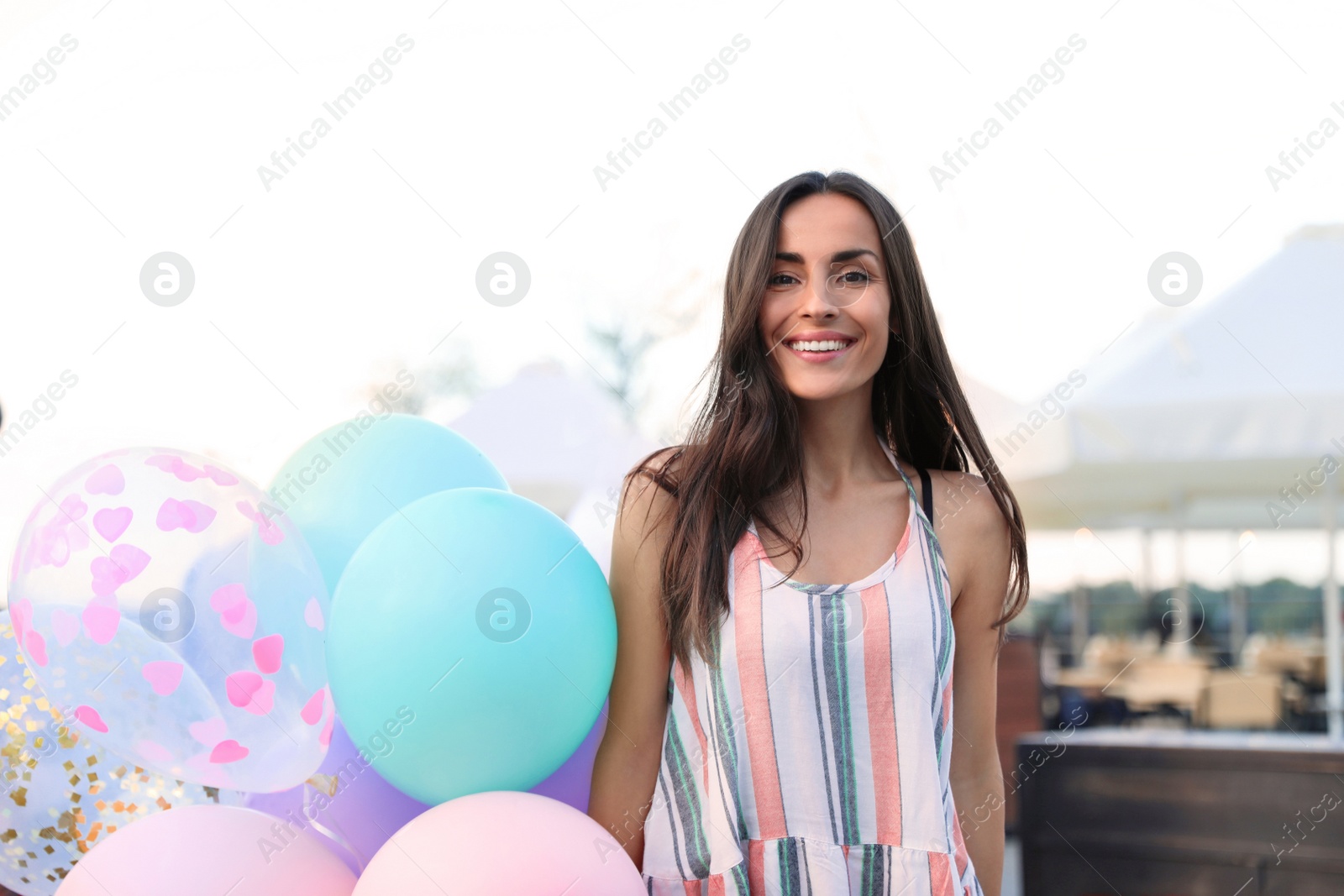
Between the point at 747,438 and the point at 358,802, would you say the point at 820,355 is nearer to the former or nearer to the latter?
the point at 747,438

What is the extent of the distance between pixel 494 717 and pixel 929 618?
0.65 metres

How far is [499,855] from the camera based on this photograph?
1121 mm

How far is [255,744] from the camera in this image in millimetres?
1305

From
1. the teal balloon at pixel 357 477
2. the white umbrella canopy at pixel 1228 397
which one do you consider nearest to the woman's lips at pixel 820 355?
the teal balloon at pixel 357 477

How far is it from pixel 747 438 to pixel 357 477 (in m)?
0.61

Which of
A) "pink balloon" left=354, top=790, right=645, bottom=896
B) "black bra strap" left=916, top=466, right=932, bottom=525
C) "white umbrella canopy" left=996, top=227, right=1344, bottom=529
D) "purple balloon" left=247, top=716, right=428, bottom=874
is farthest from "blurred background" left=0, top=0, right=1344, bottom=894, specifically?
"pink balloon" left=354, top=790, right=645, bottom=896

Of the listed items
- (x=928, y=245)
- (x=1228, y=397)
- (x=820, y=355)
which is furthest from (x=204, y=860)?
(x=928, y=245)

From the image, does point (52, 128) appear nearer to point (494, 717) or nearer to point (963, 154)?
point (963, 154)

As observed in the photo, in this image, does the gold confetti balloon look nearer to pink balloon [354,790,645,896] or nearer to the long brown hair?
pink balloon [354,790,645,896]

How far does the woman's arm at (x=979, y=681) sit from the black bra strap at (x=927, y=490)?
0.06 metres

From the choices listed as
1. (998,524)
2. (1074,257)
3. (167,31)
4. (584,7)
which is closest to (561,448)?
(584,7)

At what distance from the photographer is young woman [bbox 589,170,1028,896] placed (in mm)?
1436

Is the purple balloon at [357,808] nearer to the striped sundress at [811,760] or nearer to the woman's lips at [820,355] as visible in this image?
the striped sundress at [811,760]

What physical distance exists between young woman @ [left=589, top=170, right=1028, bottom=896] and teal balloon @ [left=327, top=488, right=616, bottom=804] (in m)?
0.20
